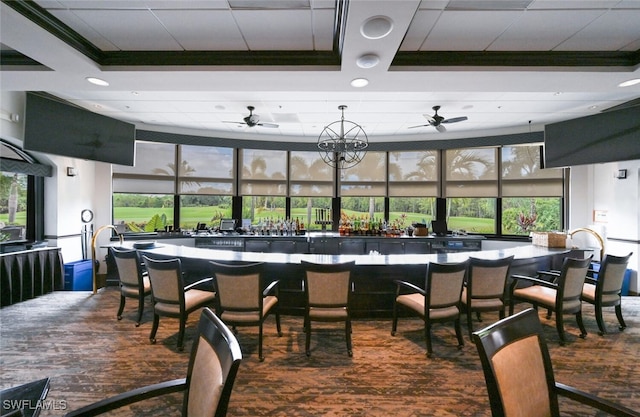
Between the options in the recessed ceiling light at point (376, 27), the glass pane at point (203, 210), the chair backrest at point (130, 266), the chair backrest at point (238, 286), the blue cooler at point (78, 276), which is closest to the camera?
the recessed ceiling light at point (376, 27)

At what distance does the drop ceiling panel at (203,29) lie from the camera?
2.38 metres

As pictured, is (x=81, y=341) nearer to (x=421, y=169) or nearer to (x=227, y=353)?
(x=227, y=353)

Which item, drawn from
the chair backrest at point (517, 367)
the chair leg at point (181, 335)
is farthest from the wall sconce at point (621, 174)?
the chair leg at point (181, 335)

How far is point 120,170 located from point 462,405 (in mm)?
7080

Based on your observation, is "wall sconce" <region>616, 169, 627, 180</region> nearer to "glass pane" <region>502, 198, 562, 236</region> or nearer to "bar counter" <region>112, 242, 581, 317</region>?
"glass pane" <region>502, 198, 562, 236</region>

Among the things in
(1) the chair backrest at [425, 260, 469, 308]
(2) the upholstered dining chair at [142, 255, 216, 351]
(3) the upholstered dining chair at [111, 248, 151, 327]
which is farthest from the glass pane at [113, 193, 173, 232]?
(1) the chair backrest at [425, 260, 469, 308]

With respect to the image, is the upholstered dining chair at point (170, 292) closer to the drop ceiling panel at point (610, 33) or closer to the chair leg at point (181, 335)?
the chair leg at point (181, 335)

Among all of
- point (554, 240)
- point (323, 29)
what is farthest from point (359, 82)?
point (554, 240)

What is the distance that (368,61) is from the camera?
2.64 metres

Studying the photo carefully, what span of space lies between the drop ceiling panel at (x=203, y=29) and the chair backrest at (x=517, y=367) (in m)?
2.89

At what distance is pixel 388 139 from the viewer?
7.12 m

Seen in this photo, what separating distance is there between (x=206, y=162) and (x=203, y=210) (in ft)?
3.84

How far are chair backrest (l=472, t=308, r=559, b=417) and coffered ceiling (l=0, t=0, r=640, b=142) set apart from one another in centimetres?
205

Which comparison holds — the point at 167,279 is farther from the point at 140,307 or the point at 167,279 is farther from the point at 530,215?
the point at 530,215
